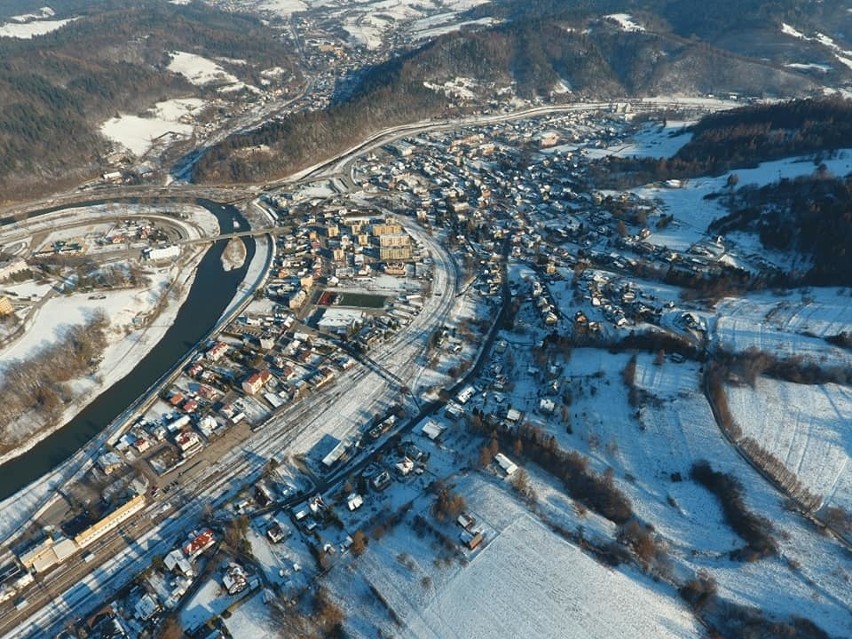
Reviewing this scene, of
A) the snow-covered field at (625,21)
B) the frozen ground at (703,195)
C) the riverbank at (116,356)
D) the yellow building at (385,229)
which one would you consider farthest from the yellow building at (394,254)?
the snow-covered field at (625,21)

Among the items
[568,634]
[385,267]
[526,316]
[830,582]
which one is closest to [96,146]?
[385,267]

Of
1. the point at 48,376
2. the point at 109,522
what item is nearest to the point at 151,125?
the point at 48,376

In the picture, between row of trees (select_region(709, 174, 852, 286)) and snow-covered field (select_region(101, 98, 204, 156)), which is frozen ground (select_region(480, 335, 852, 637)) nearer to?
row of trees (select_region(709, 174, 852, 286))

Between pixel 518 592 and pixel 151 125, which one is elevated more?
pixel 151 125

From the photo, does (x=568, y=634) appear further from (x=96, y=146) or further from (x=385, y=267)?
(x=96, y=146)

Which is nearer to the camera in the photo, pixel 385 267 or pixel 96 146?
pixel 385 267

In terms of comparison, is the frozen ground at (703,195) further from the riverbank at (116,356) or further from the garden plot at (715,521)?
the riverbank at (116,356)

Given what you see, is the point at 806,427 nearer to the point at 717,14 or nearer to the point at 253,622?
the point at 253,622
